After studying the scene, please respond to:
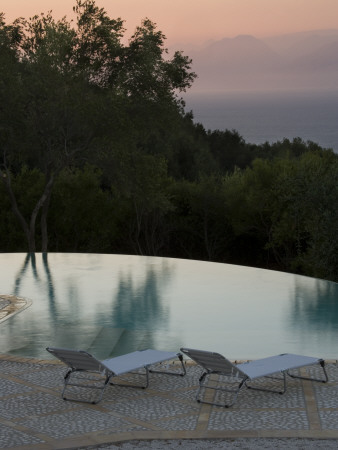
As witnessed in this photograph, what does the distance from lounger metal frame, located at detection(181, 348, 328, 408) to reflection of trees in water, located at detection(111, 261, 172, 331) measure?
120 inches

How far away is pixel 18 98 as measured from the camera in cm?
2081

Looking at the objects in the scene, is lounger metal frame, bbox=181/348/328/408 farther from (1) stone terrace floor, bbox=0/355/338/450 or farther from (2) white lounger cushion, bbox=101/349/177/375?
(2) white lounger cushion, bbox=101/349/177/375

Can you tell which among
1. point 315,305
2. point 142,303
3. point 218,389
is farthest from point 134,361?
point 315,305

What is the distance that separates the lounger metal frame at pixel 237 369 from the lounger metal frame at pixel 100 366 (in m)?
0.44

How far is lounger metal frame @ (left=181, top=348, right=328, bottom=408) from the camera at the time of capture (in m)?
6.56

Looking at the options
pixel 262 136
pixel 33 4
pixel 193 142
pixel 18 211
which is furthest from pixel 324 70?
pixel 18 211

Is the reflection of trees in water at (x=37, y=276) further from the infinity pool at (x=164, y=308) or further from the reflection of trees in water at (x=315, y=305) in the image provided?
the reflection of trees in water at (x=315, y=305)

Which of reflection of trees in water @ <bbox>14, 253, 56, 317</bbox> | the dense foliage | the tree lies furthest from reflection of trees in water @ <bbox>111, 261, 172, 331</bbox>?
the tree

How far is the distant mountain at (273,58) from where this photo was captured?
9906cm

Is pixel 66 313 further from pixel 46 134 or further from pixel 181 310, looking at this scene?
pixel 46 134

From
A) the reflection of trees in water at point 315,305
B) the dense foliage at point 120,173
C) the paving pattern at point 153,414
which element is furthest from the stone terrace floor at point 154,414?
the dense foliage at point 120,173

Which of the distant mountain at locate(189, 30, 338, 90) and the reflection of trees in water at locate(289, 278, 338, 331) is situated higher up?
the distant mountain at locate(189, 30, 338, 90)

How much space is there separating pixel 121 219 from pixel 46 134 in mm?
4887

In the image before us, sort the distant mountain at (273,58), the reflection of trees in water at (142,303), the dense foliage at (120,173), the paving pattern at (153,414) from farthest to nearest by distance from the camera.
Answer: the distant mountain at (273,58) → the dense foliage at (120,173) → the reflection of trees in water at (142,303) → the paving pattern at (153,414)
